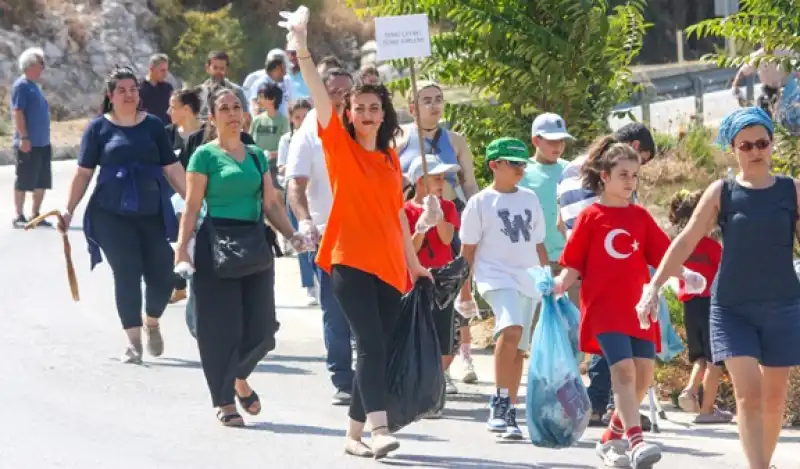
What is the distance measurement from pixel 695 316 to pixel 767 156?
8.50 feet

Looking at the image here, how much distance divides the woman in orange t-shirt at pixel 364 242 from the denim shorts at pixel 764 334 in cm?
173

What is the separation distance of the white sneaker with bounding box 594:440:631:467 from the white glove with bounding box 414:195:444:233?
59.1 inches

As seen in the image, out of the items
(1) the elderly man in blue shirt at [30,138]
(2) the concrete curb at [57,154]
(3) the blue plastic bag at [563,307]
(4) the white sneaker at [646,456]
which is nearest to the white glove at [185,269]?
(3) the blue plastic bag at [563,307]

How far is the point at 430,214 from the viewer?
9477 mm

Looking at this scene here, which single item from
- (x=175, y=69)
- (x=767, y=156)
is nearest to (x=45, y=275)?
(x=767, y=156)

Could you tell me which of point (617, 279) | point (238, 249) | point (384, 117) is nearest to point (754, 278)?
point (617, 279)

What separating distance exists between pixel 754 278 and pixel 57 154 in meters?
23.0

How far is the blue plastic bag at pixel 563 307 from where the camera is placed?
897 cm

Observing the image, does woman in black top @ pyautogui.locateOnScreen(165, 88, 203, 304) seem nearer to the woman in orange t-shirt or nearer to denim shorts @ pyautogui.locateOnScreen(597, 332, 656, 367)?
the woman in orange t-shirt

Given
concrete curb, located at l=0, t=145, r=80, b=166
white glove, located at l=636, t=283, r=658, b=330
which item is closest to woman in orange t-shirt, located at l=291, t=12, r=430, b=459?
white glove, located at l=636, t=283, r=658, b=330

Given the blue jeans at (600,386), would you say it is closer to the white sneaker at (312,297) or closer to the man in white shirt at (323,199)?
the man in white shirt at (323,199)

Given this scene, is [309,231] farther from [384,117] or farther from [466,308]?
[384,117]

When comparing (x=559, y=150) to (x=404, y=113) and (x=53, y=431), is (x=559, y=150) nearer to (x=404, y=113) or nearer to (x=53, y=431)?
(x=53, y=431)

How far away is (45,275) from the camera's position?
645 inches
